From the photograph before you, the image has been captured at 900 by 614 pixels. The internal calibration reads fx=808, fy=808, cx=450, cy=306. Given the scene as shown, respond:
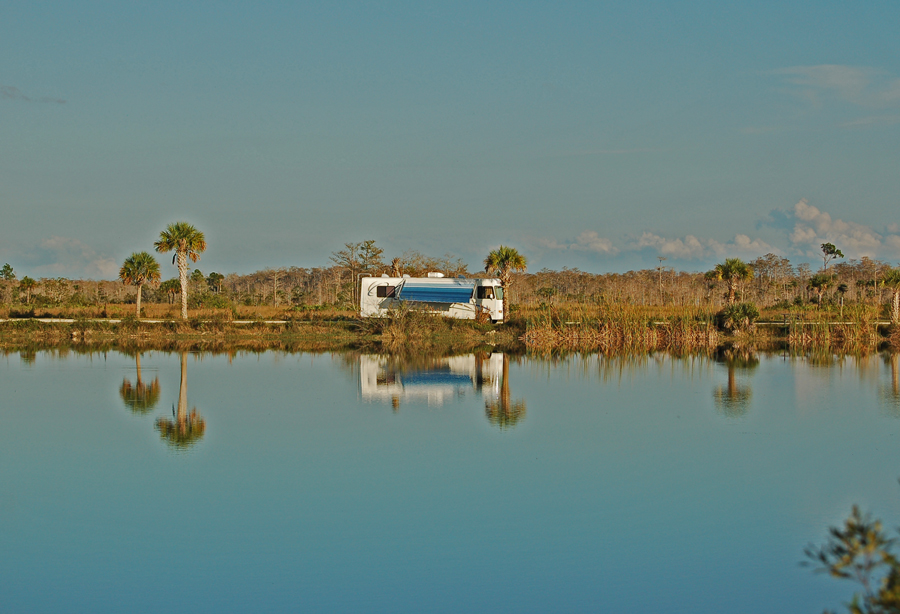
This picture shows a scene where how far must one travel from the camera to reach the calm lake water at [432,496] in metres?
6.43

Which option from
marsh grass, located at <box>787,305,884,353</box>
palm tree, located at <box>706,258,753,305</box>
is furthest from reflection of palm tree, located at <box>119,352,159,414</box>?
palm tree, located at <box>706,258,753,305</box>

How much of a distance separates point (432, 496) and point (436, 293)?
93.6 feet

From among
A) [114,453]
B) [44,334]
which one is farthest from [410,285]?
[114,453]

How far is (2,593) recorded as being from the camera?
6.28 m

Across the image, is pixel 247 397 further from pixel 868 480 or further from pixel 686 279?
pixel 686 279

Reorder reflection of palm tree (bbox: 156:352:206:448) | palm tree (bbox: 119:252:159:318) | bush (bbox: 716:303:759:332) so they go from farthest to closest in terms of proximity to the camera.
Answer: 1. palm tree (bbox: 119:252:159:318)
2. bush (bbox: 716:303:759:332)
3. reflection of palm tree (bbox: 156:352:206:448)

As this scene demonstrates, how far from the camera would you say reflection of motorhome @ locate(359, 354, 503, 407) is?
56.3 feet

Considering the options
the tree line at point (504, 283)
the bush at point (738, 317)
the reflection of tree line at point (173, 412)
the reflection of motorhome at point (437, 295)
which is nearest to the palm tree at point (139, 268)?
the tree line at point (504, 283)

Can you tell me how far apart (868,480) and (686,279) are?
92.3 m

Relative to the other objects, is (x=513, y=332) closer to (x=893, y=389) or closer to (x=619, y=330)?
(x=619, y=330)

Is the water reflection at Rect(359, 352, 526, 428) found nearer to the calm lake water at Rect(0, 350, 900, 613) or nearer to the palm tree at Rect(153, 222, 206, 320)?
the calm lake water at Rect(0, 350, 900, 613)

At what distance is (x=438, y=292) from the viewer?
37344 mm

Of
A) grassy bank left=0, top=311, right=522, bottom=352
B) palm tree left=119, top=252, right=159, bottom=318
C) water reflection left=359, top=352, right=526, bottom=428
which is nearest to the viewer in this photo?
water reflection left=359, top=352, right=526, bottom=428

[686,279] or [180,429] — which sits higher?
[686,279]
